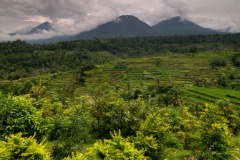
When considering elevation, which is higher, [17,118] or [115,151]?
[17,118]

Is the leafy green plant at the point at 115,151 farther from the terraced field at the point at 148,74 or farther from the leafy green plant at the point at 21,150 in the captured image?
the terraced field at the point at 148,74

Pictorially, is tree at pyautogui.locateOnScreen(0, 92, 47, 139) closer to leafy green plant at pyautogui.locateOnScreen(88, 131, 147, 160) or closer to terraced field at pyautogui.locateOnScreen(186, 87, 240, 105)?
leafy green plant at pyautogui.locateOnScreen(88, 131, 147, 160)

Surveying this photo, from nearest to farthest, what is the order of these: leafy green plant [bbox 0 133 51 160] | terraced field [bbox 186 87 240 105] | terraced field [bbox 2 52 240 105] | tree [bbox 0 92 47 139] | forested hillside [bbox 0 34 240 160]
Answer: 1. leafy green plant [bbox 0 133 51 160]
2. forested hillside [bbox 0 34 240 160]
3. tree [bbox 0 92 47 139]
4. terraced field [bbox 186 87 240 105]
5. terraced field [bbox 2 52 240 105]

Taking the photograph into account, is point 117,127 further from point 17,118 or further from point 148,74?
point 148,74

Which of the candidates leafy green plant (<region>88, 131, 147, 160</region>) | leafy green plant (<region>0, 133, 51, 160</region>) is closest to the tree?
leafy green plant (<region>0, 133, 51, 160</region>)

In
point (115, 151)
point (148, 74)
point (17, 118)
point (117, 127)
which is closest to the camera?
point (115, 151)

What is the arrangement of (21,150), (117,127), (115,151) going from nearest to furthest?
(21,150) < (115,151) < (117,127)

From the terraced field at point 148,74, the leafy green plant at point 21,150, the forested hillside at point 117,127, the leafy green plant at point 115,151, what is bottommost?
the terraced field at point 148,74

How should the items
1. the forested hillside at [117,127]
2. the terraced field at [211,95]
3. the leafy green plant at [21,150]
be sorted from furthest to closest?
the terraced field at [211,95] → the forested hillside at [117,127] → the leafy green plant at [21,150]

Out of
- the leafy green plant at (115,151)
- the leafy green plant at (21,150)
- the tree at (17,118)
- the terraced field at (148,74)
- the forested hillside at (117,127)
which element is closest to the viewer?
the leafy green plant at (21,150)

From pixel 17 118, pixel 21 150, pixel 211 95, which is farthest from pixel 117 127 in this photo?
pixel 211 95

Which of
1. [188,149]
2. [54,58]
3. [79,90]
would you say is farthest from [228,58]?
[188,149]

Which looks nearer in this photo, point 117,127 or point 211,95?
point 117,127

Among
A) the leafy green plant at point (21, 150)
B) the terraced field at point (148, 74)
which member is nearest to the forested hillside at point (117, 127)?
the leafy green plant at point (21, 150)
